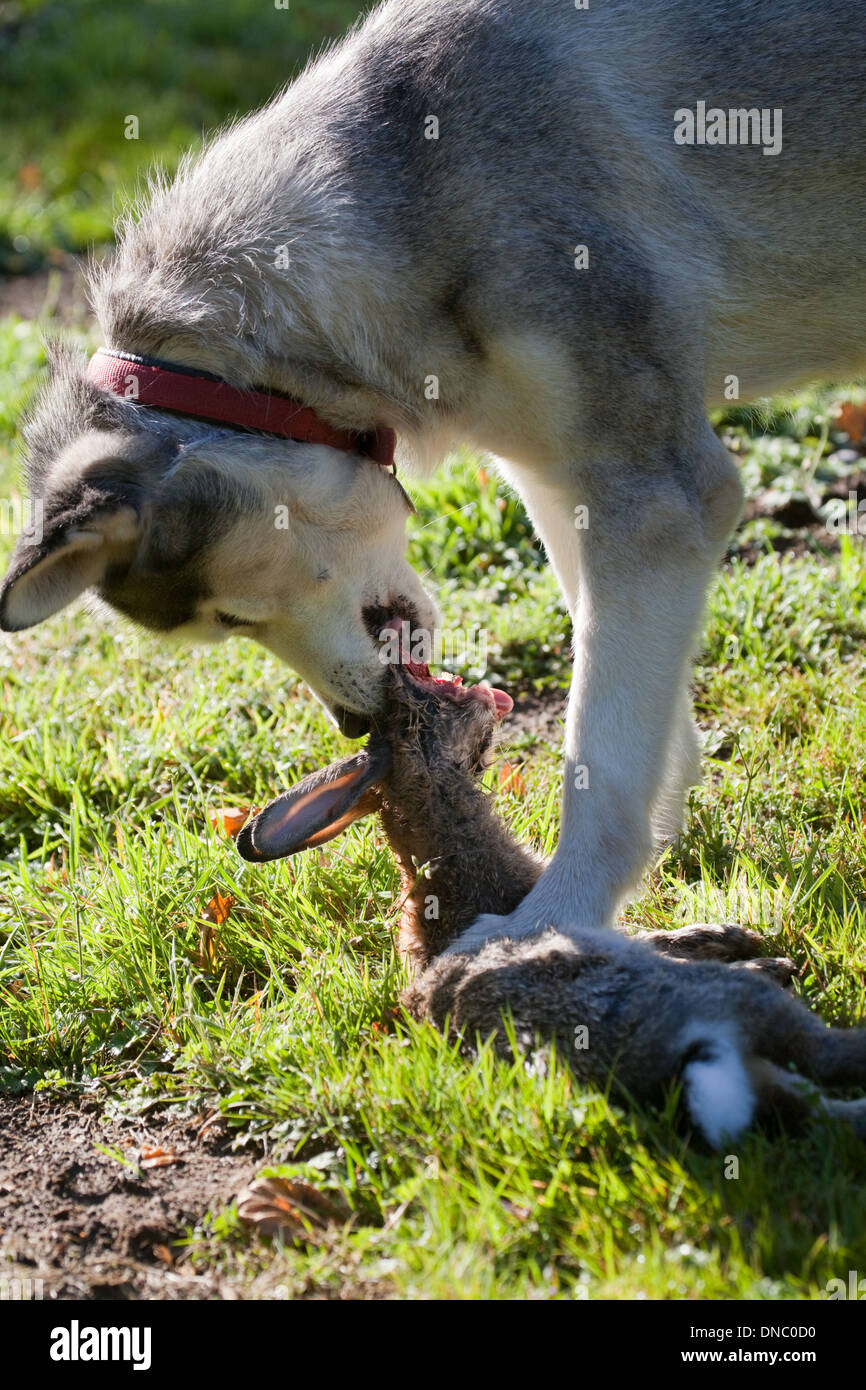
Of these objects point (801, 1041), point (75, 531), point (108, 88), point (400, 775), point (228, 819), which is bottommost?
point (801, 1041)

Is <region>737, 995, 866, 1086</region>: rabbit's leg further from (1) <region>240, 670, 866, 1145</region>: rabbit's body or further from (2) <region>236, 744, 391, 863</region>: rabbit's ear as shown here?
(2) <region>236, 744, 391, 863</region>: rabbit's ear

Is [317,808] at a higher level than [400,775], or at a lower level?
lower

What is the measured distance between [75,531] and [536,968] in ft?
4.97

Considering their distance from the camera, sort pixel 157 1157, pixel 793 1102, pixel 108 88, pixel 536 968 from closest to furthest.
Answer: pixel 793 1102
pixel 536 968
pixel 157 1157
pixel 108 88

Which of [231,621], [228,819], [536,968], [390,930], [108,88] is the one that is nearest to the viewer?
[536,968]

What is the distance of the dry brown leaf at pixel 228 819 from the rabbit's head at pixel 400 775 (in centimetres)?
79

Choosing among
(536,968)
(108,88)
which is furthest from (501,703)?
(108,88)

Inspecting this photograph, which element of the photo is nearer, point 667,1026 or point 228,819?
point 667,1026

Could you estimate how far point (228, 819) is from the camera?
4.19 meters

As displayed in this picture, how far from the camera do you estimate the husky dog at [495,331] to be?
3426mm

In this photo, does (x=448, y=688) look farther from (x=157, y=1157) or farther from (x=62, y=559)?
(x=157, y=1157)

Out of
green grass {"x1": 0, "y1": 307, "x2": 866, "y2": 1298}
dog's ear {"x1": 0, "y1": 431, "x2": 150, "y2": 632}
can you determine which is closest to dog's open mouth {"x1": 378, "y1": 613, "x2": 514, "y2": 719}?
green grass {"x1": 0, "y1": 307, "x2": 866, "y2": 1298}

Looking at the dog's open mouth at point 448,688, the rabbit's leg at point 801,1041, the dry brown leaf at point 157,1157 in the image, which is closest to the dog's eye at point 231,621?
the dog's open mouth at point 448,688

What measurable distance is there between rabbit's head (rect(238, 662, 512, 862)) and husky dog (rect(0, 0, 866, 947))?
16 centimetres
